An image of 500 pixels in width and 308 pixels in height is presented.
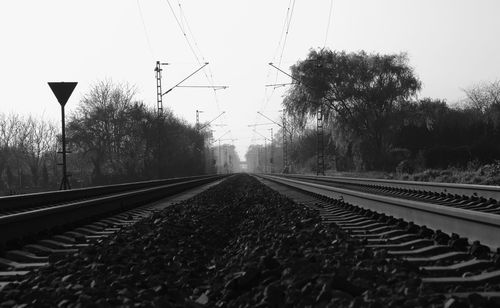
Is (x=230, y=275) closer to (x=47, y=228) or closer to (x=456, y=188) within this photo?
(x=47, y=228)

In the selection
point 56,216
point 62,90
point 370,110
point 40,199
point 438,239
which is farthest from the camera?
point 370,110

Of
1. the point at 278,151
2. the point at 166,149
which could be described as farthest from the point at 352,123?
the point at 278,151

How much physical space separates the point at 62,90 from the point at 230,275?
52.8ft

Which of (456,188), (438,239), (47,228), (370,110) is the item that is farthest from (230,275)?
(370,110)

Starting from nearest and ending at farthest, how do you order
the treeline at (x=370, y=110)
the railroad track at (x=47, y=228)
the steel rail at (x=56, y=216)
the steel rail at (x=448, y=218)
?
the steel rail at (x=448, y=218)
the railroad track at (x=47, y=228)
the steel rail at (x=56, y=216)
the treeline at (x=370, y=110)

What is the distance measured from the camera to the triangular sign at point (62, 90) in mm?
19188

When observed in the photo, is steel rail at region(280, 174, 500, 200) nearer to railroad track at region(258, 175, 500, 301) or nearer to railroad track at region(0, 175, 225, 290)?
railroad track at region(258, 175, 500, 301)

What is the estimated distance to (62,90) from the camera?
19.2m

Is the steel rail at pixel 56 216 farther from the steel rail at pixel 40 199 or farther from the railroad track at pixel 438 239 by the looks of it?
the railroad track at pixel 438 239

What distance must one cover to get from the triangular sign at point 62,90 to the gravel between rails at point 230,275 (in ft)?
41.9

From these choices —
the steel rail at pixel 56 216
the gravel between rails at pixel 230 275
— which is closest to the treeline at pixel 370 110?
the steel rail at pixel 56 216

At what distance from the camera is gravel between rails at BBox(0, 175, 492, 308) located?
3742 mm

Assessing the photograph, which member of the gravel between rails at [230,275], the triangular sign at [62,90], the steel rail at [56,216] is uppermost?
the triangular sign at [62,90]

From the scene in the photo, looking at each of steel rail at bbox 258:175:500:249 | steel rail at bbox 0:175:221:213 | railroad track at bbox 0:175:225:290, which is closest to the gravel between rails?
railroad track at bbox 0:175:225:290
